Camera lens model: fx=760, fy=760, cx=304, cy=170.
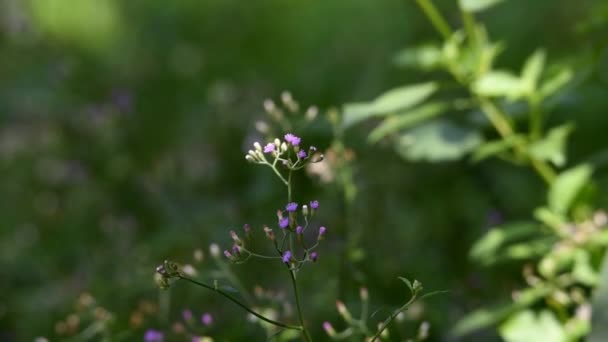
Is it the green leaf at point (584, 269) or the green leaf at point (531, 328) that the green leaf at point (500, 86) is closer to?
the green leaf at point (584, 269)

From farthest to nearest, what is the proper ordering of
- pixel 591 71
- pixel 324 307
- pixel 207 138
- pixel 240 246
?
pixel 207 138
pixel 324 307
pixel 591 71
pixel 240 246

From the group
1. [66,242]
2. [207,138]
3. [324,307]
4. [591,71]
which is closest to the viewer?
[591,71]

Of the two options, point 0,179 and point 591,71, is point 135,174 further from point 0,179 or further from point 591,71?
point 591,71

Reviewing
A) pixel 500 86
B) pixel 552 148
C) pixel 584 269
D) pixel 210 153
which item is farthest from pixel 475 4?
pixel 210 153

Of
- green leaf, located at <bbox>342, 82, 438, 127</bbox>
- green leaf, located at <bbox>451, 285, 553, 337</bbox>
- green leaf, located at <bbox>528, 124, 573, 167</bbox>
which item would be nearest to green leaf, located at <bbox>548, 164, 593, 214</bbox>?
green leaf, located at <bbox>528, 124, 573, 167</bbox>

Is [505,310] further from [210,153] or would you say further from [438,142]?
[210,153]

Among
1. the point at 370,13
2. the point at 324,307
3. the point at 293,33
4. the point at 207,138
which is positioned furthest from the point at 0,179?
the point at 324,307
